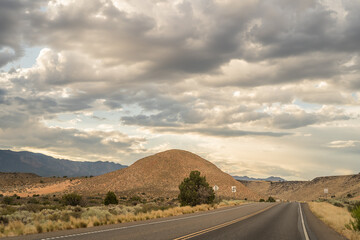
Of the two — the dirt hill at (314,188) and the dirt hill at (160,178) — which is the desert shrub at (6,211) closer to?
the dirt hill at (160,178)

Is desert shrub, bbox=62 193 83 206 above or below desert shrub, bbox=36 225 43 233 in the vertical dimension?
below

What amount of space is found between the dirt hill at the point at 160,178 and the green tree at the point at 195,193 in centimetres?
4536

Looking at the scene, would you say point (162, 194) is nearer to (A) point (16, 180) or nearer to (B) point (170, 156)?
(B) point (170, 156)

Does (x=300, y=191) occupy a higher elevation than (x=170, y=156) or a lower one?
lower

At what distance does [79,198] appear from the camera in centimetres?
4681

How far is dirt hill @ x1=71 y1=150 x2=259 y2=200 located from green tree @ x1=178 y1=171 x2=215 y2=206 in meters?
45.4

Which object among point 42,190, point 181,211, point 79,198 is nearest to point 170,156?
point 42,190

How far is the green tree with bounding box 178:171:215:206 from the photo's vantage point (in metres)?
44.3

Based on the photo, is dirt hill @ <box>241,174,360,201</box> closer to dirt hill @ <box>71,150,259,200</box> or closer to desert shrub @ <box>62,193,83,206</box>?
dirt hill @ <box>71,150,259,200</box>

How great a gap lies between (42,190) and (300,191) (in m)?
114

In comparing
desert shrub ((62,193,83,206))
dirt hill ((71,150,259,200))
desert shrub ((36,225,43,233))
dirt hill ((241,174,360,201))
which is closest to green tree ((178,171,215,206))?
desert shrub ((62,193,83,206))

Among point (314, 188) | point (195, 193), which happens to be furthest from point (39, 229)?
point (314, 188)

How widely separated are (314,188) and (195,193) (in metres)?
127

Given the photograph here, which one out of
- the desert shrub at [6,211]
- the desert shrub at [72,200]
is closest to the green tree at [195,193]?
the desert shrub at [72,200]
